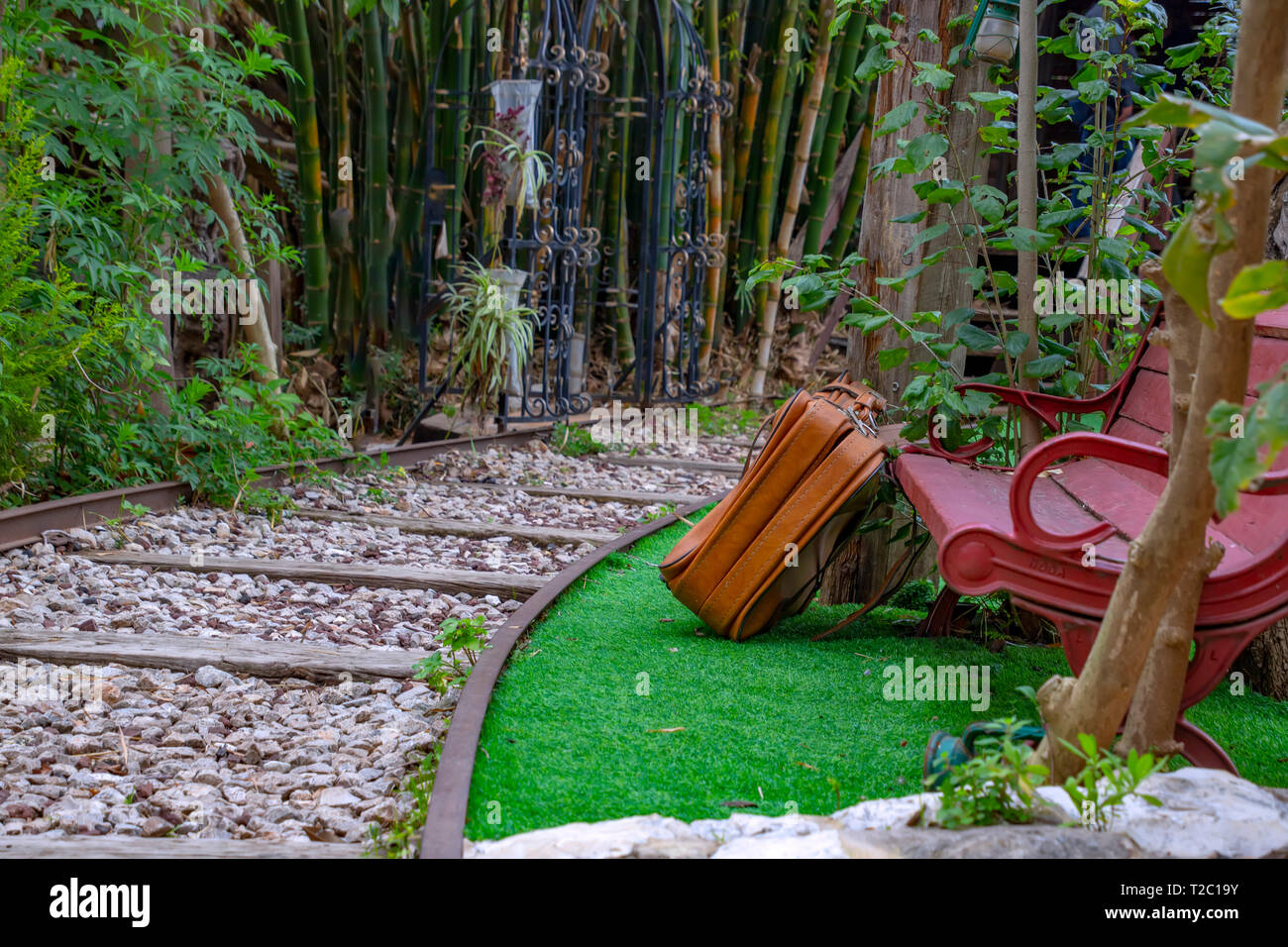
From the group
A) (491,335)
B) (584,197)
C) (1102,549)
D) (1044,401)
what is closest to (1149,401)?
(1044,401)

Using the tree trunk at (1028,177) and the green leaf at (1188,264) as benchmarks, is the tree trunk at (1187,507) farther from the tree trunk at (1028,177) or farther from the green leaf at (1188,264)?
the tree trunk at (1028,177)

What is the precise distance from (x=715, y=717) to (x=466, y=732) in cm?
52

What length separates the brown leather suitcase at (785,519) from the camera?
240cm

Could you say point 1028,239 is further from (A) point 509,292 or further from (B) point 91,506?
(A) point 509,292

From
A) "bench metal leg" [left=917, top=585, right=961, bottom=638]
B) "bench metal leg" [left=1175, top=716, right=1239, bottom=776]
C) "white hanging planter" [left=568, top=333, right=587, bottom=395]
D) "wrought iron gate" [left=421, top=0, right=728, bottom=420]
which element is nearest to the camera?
"bench metal leg" [left=1175, top=716, right=1239, bottom=776]

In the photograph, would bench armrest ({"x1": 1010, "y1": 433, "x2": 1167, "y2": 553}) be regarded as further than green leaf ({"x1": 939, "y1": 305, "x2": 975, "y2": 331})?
No

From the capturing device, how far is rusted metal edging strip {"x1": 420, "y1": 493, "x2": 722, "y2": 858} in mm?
1467

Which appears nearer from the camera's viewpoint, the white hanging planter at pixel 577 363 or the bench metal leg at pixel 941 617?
the bench metal leg at pixel 941 617

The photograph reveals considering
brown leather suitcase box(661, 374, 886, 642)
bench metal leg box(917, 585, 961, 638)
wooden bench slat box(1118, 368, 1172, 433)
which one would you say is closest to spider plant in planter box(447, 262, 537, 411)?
brown leather suitcase box(661, 374, 886, 642)

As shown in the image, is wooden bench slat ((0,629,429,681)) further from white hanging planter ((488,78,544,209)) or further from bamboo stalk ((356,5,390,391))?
bamboo stalk ((356,5,390,391))

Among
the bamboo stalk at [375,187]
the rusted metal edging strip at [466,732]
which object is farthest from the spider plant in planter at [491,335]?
the rusted metal edging strip at [466,732]

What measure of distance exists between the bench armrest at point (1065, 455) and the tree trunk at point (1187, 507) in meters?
0.15

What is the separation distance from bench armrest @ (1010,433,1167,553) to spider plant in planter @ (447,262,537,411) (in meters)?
3.91

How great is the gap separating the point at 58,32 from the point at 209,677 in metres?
2.36
